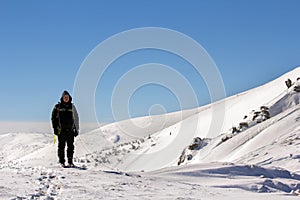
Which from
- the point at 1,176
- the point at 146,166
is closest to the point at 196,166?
the point at 1,176

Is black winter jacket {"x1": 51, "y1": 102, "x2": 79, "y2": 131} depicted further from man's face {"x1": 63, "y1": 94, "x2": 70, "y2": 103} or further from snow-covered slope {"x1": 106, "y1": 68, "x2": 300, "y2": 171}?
snow-covered slope {"x1": 106, "y1": 68, "x2": 300, "y2": 171}

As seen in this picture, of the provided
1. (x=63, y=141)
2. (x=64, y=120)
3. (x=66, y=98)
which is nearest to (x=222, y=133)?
(x=63, y=141)

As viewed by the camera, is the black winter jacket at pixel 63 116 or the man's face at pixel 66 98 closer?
the man's face at pixel 66 98

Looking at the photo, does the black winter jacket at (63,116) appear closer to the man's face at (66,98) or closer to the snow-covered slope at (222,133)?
the man's face at (66,98)

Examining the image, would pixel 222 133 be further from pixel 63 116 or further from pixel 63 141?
pixel 63 116

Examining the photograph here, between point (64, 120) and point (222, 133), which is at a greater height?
point (222, 133)

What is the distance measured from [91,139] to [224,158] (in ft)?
381

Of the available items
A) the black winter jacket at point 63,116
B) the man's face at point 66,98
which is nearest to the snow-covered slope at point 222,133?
the black winter jacket at point 63,116

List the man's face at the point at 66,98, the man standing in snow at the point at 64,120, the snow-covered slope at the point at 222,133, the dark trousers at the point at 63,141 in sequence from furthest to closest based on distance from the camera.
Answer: the snow-covered slope at the point at 222,133 < the dark trousers at the point at 63,141 < the man standing in snow at the point at 64,120 < the man's face at the point at 66,98

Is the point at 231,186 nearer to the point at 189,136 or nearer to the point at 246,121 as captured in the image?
the point at 246,121

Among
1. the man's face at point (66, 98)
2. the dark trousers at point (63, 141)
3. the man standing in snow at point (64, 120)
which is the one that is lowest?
the dark trousers at point (63, 141)

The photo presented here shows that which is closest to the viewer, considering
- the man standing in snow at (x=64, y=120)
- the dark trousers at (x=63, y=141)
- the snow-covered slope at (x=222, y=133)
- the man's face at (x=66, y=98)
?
the man's face at (x=66, y=98)

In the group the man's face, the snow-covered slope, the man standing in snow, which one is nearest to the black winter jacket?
the man standing in snow

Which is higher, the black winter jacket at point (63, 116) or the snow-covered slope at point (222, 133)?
the snow-covered slope at point (222, 133)
